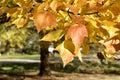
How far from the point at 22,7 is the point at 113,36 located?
566 mm

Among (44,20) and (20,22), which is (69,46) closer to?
(44,20)

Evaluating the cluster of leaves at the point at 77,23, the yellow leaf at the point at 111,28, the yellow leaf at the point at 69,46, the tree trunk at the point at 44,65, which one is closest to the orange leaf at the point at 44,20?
the cluster of leaves at the point at 77,23

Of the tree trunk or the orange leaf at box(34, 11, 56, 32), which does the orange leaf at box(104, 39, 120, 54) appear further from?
the tree trunk

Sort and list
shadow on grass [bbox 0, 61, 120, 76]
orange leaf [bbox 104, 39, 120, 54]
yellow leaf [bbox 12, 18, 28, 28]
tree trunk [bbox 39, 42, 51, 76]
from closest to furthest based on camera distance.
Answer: orange leaf [bbox 104, 39, 120, 54] → yellow leaf [bbox 12, 18, 28, 28] → tree trunk [bbox 39, 42, 51, 76] → shadow on grass [bbox 0, 61, 120, 76]

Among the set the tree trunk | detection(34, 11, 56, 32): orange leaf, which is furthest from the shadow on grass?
detection(34, 11, 56, 32): orange leaf

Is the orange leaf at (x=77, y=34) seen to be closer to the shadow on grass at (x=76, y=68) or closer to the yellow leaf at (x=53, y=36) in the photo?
the yellow leaf at (x=53, y=36)

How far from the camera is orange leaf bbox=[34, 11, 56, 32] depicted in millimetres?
1104

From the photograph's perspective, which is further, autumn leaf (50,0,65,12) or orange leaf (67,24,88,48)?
autumn leaf (50,0,65,12)

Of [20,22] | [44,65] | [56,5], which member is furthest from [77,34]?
[44,65]

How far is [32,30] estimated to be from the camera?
18.3 meters

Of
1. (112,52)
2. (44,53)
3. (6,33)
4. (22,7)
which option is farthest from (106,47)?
(44,53)

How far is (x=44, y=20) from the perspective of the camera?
112 centimetres

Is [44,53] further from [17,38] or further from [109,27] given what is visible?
[109,27]

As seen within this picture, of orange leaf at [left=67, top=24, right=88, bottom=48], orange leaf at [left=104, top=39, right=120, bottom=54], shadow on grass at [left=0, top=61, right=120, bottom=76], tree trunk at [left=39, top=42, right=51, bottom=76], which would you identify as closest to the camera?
orange leaf at [left=67, top=24, right=88, bottom=48]
